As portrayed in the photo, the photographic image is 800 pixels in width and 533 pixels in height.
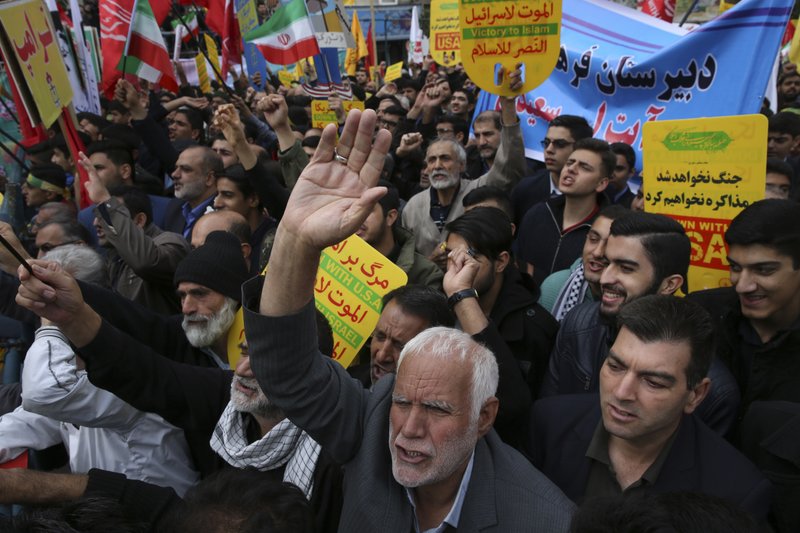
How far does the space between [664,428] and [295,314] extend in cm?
108

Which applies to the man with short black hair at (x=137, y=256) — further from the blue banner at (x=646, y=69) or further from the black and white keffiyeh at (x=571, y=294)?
the blue banner at (x=646, y=69)

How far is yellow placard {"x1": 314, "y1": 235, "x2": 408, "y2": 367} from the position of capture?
306 centimetres

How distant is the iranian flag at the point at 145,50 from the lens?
649 cm

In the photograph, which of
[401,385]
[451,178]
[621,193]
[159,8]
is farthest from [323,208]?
[159,8]

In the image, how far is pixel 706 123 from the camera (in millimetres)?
3326

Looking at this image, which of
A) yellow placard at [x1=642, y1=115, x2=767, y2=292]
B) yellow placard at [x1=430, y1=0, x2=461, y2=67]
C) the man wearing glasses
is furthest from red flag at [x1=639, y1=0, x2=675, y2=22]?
yellow placard at [x1=642, y1=115, x2=767, y2=292]

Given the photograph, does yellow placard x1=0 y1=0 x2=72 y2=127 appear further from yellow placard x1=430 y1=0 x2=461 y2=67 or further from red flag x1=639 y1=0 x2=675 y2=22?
yellow placard x1=430 y1=0 x2=461 y2=67

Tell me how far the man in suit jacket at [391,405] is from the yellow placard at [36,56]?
9.44 ft

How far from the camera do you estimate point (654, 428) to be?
1.96 meters

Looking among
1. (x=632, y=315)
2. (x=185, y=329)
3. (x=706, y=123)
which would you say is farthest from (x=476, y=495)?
(x=706, y=123)

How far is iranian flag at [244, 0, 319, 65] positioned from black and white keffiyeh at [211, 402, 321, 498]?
18.3 ft

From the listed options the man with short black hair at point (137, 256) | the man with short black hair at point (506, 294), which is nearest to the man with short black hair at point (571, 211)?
the man with short black hair at point (506, 294)

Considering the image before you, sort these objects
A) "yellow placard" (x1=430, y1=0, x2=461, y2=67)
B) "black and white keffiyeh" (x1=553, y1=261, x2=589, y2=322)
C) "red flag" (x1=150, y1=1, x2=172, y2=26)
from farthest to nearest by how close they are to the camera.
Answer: "yellow placard" (x1=430, y1=0, x2=461, y2=67) → "red flag" (x1=150, y1=1, x2=172, y2=26) → "black and white keffiyeh" (x1=553, y1=261, x2=589, y2=322)

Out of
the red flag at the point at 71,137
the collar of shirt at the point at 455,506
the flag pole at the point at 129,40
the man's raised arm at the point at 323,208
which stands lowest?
the collar of shirt at the point at 455,506
